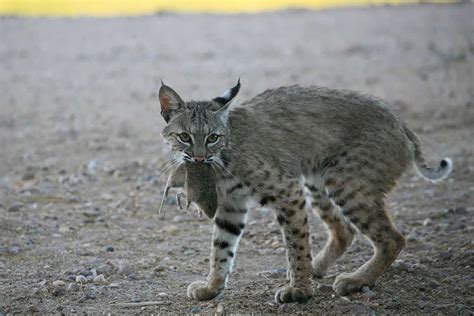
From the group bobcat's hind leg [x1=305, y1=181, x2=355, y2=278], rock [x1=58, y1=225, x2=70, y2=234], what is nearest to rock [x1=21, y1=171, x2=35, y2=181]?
rock [x1=58, y1=225, x2=70, y2=234]

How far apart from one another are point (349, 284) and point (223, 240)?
0.99m

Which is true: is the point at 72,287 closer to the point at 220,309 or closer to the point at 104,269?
the point at 104,269

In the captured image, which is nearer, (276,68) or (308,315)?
(308,315)

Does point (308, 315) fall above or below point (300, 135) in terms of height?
below

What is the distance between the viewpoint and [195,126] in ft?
19.8

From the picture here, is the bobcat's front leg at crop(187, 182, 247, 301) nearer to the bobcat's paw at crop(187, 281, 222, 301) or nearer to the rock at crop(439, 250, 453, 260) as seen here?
the bobcat's paw at crop(187, 281, 222, 301)

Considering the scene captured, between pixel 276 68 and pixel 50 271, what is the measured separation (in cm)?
955

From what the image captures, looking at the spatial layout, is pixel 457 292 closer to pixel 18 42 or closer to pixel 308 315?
pixel 308 315

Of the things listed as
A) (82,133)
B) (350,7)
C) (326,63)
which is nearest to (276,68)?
(326,63)

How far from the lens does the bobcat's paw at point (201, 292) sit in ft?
19.1

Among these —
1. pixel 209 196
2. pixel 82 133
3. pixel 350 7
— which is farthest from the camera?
pixel 350 7

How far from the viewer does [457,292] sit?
574cm

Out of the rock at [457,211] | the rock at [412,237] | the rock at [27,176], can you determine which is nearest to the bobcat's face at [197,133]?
the rock at [412,237]

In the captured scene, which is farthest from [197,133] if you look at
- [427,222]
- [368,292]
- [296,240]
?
[427,222]
